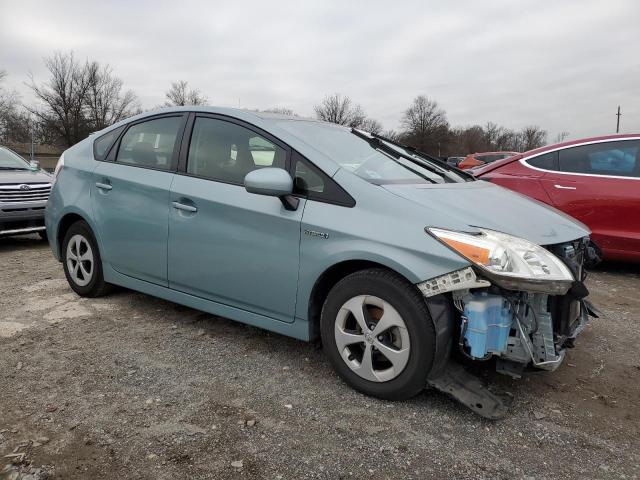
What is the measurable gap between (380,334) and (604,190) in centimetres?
379

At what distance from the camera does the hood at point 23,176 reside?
667cm

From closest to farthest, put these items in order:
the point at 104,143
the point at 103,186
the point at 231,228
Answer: the point at 231,228, the point at 103,186, the point at 104,143

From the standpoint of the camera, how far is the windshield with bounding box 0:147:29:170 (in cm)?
732

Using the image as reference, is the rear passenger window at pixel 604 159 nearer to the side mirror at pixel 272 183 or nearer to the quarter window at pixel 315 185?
the quarter window at pixel 315 185

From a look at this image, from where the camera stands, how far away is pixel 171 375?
2840mm

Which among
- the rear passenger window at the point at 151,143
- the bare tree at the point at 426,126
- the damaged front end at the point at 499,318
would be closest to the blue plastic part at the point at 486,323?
the damaged front end at the point at 499,318

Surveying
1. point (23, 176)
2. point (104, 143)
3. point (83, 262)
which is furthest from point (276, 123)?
point (23, 176)

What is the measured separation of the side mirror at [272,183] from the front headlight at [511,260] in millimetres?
802

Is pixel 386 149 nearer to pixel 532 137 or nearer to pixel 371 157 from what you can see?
pixel 371 157

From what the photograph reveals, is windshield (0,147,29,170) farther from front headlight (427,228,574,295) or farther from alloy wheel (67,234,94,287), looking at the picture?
front headlight (427,228,574,295)

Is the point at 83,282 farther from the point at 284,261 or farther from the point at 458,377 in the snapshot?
the point at 458,377

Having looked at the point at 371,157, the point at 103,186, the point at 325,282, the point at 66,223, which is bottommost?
the point at 325,282

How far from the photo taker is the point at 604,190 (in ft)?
16.7

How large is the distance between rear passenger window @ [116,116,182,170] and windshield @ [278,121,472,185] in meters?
0.90
